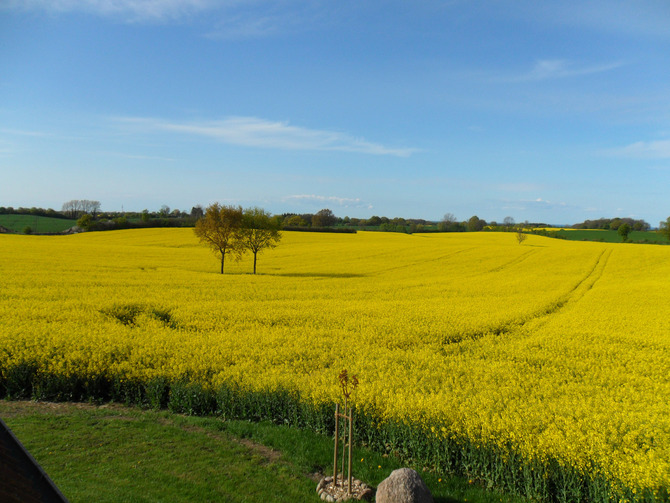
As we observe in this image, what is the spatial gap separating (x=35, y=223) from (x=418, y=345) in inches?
3533

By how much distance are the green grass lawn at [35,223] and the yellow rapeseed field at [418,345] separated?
54425 millimetres

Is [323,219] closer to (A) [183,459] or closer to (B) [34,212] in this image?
(B) [34,212]

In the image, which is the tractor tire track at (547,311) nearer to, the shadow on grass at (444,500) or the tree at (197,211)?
the shadow on grass at (444,500)

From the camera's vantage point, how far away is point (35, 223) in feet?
264

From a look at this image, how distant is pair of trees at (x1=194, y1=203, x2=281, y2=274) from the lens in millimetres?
33562

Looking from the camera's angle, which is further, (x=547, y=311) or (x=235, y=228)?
(x=235, y=228)

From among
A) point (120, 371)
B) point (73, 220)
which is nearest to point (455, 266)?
point (120, 371)

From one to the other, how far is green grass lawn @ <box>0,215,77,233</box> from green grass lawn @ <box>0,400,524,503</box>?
82.0 m

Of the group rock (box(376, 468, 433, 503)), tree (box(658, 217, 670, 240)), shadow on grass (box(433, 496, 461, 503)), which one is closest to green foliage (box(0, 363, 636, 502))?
shadow on grass (box(433, 496, 461, 503))

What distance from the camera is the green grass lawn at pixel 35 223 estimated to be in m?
76.9

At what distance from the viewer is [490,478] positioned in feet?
21.4

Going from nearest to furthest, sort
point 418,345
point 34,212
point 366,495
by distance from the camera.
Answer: point 366,495 < point 418,345 < point 34,212

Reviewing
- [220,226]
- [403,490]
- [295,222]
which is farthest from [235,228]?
[295,222]

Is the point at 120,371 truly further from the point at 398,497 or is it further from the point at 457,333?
the point at 457,333
